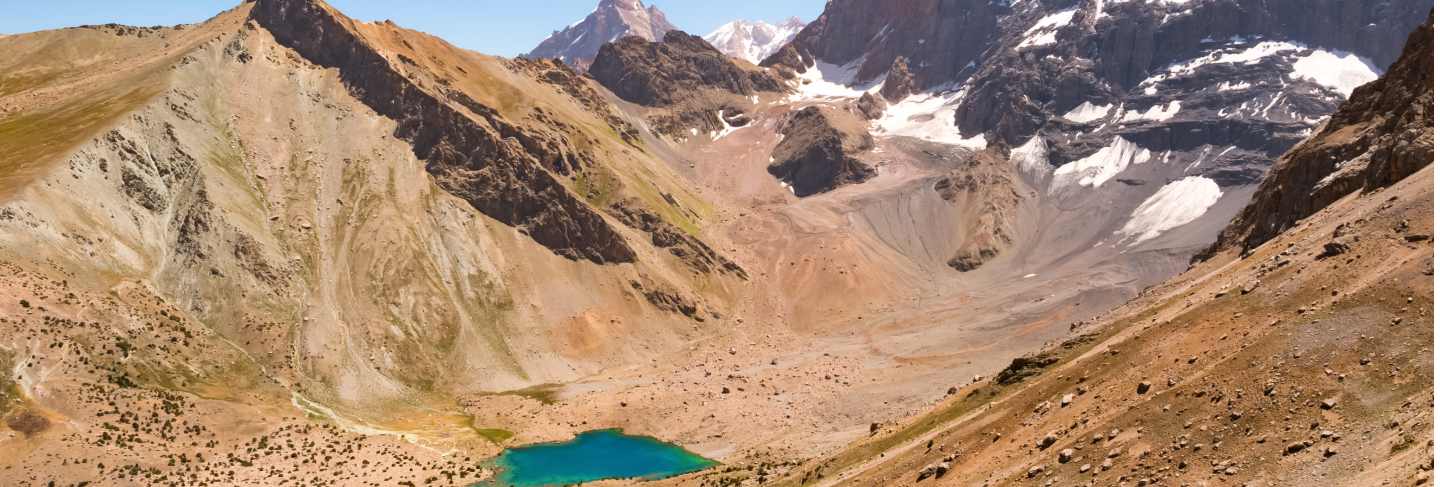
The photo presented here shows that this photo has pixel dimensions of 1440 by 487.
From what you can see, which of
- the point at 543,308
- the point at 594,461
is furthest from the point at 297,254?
the point at 594,461

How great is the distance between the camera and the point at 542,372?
5022 inches

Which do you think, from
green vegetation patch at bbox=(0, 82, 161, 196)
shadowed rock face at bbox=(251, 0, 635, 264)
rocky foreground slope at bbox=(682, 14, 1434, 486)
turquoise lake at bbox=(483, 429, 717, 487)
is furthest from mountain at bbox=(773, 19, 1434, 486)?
shadowed rock face at bbox=(251, 0, 635, 264)

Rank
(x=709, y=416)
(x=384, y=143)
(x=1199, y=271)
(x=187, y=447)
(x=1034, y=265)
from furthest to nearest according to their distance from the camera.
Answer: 1. (x=1034, y=265)
2. (x=384, y=143)
3. (x=709, y=416)
4. (x=187, y=447)
5. (x=1199, y=271)

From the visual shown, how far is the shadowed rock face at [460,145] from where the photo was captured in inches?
6102

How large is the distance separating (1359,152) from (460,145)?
124286mm

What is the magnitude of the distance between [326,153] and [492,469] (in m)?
72.2

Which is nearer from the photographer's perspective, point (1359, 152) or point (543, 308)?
point (1359, 152)

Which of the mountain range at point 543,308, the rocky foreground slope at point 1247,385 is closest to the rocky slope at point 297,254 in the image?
the mountain range at point 543,308

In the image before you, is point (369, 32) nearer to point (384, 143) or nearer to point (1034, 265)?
point (384, 143)

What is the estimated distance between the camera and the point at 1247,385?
3528 cm

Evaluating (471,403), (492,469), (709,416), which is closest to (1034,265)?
(709,416)

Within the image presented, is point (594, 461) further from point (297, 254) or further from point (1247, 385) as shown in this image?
point (1247, 385)

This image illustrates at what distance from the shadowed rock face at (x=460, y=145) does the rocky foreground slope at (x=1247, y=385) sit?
103m

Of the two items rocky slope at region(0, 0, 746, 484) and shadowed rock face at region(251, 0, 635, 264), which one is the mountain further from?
shadowed rock face at region(251, 0, 635, 264)
